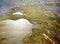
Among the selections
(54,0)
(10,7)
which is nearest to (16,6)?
(10,7)

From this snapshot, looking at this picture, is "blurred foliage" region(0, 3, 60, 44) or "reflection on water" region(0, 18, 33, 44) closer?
"reflection on water" region(0, 18, 33, 44)

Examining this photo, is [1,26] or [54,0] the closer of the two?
[1,26]

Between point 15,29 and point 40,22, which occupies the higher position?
point 40,22

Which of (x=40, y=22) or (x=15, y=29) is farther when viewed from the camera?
(x=40, y=22)

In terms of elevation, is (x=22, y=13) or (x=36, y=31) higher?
(x=22, y=13)

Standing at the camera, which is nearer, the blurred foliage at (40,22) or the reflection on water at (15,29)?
the reflection on water at (15,29)

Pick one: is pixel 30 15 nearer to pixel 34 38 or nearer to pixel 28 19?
pixel 28 19

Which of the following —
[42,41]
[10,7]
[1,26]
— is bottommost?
[42,41]
